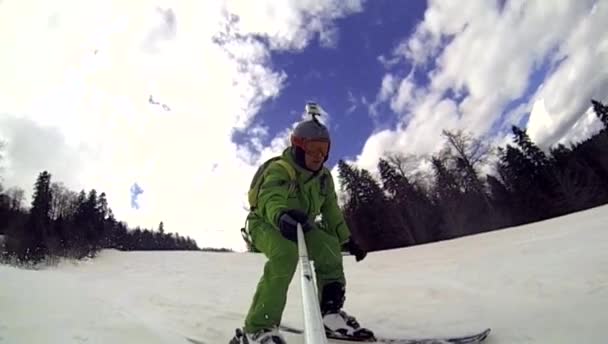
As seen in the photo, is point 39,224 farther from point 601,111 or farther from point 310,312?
point 601,111

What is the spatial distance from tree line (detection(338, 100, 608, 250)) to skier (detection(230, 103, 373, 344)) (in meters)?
32.5

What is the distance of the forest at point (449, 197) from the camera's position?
112 ft

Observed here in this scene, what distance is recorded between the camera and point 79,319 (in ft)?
9.61

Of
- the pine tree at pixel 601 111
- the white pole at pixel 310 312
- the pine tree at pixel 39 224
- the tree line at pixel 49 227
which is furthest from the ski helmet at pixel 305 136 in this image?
the pine tree at pixel 601 111

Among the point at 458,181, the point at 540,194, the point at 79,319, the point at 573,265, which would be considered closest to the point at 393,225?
the point at 458,181

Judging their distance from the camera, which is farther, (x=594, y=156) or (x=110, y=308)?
(x=594, y=156)

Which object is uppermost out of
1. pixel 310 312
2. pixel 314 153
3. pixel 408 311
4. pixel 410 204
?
pixel 410 204

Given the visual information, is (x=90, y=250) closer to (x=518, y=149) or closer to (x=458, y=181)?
(x=458, y=181)

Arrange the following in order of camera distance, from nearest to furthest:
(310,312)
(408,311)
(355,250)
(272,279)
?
1. (310,312)
2. (272,279)
3. (355,250)
4. (408,311)

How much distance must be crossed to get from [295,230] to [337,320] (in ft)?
3.19

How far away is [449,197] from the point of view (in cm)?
3747

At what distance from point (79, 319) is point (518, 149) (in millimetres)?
45634

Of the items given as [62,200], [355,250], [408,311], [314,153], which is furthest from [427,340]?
[62,200]

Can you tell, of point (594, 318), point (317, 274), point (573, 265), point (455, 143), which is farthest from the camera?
point (455, 143)
